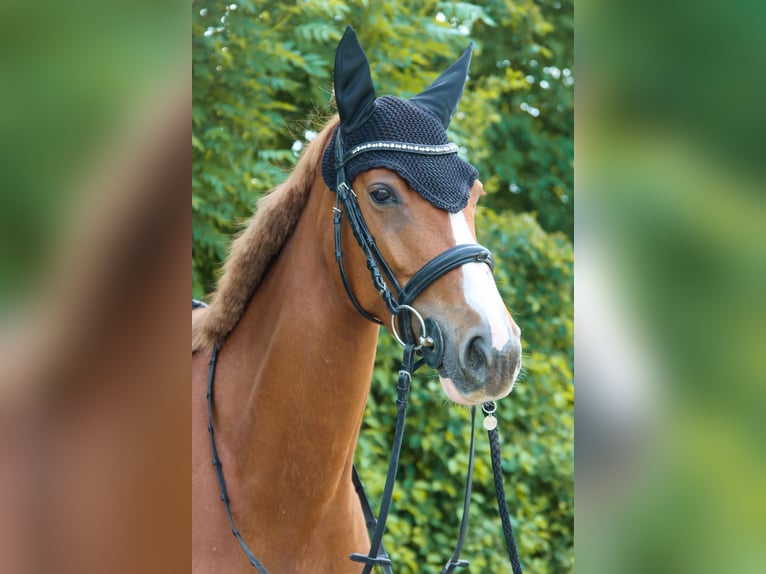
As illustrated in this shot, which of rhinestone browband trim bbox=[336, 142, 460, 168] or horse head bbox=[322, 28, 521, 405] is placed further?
rhinestone browband trim bbox=[336, 142, 460, 168]

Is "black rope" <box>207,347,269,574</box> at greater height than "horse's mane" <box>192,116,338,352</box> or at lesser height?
lesser

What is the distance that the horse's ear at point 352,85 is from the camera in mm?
1906

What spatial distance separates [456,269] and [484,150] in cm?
284

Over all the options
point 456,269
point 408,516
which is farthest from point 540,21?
point 456,269

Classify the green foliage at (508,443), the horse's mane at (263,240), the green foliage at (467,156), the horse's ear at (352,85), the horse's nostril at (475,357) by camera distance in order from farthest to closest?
the green foliage at (508,443), the green foliage at (467,156), the horse's mane at (263,240), the horse's ear at (352,85), the horse's nostril at (475,357)

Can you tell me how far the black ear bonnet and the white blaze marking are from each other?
0.15 meters

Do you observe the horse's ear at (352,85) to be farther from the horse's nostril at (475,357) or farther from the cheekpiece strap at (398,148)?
the horse's nostril at (475,357)

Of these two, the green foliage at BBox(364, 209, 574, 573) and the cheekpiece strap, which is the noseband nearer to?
the cheekpiece strap

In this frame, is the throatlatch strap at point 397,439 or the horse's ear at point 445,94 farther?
the horse's ear at point 445,94

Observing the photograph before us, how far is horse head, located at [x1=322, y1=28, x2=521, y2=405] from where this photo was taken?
1.67 m
